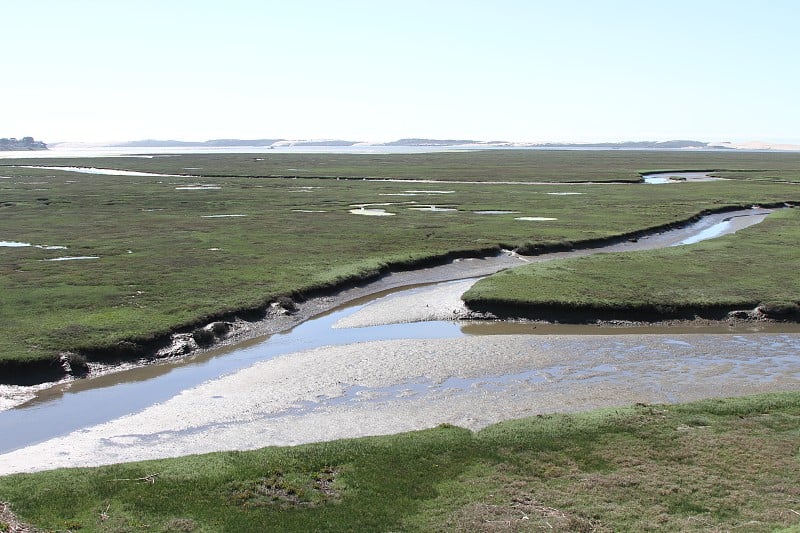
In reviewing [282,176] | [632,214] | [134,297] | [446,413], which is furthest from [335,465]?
[282,176]

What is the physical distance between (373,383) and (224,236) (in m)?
27.7

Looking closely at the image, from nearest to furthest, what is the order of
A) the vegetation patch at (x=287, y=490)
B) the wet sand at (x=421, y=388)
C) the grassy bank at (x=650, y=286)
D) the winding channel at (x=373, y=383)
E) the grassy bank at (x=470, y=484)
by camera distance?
the grassy bank at (x=470, y=484), the vegetation patch at (x=287, y=490), the wet sand at (x=421, y=388), the winding channel at (x=373, y=383), the grassy bank at (x=650, y=286)

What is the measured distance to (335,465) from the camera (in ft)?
47.7

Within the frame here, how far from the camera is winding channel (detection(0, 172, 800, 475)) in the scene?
58.0 feet

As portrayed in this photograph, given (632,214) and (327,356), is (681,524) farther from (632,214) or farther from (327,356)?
(632,214)

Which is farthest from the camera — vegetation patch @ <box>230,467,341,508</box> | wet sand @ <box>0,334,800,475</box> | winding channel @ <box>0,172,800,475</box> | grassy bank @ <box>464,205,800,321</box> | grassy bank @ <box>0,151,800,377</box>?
grassy bank @ <box>464,205,800,321</box>

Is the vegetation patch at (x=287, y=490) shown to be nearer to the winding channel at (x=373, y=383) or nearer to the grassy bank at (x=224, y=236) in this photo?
the winding channel at (x=373, y=383)

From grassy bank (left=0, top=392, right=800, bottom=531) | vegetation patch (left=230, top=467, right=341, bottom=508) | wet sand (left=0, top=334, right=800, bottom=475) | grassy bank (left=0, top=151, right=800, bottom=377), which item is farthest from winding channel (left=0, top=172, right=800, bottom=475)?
grassy bank (left=0, top=151, right=800, bottom=377)

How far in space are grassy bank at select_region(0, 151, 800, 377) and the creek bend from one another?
310 centimetres

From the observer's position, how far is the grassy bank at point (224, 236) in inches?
1052

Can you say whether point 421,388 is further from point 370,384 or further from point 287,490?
point 287,490

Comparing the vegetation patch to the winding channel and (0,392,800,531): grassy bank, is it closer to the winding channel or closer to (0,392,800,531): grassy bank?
(0,392,800,531): grassy bank

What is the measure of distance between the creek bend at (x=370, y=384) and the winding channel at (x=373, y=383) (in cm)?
5

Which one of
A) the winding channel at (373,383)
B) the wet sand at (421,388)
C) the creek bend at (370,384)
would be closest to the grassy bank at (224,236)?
the creek bend at (370,384)
